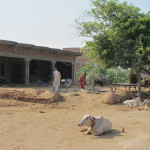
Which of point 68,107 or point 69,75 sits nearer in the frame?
point 68,107

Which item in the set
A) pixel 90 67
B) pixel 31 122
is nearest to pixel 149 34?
pixel 31 122

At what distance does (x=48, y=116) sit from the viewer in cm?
938

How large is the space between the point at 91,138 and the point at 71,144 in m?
0.79

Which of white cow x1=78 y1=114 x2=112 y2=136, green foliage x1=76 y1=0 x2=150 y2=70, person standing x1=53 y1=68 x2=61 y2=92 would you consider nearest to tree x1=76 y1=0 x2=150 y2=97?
green foliage x1=76 y1=0 x2=150 y2=70

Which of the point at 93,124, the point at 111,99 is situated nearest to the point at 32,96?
the point at 111,99

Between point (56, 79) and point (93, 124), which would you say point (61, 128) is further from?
point (56, 79)

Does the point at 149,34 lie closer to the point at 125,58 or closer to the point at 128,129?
the point at 125,58

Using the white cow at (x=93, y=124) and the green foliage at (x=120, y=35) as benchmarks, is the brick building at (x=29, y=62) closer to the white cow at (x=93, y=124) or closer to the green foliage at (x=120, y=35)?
the green foliage at (x=120, y=35)

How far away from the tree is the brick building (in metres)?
7.55

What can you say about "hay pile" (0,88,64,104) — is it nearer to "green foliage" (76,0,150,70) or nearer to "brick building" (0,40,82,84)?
"green foliage" (76,0,150,70)

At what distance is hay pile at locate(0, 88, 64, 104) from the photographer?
12.4 meters

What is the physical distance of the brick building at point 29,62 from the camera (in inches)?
818

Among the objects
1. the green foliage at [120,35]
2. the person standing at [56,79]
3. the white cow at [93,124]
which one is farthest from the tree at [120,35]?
the white cow at [93,124]

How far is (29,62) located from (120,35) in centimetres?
1312
